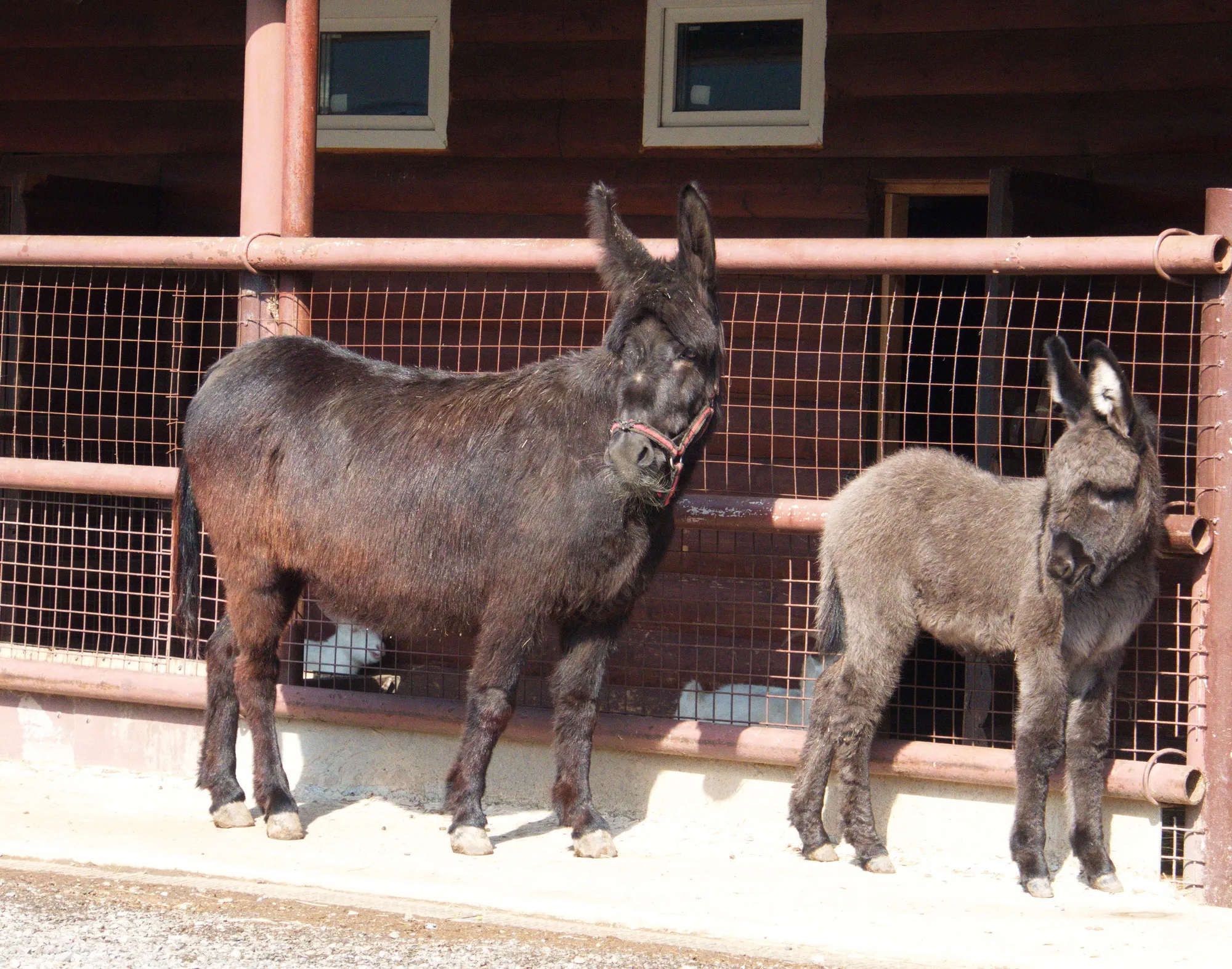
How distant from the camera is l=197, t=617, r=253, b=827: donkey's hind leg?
4953 millimetres

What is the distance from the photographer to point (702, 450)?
4.55 meters

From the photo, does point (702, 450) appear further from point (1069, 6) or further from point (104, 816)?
point (1069, 6)

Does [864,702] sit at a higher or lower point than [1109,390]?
lower

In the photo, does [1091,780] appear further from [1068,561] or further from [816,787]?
[816,787]

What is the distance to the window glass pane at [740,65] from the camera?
22.4 feet

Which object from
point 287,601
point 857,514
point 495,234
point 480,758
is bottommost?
point 480,758

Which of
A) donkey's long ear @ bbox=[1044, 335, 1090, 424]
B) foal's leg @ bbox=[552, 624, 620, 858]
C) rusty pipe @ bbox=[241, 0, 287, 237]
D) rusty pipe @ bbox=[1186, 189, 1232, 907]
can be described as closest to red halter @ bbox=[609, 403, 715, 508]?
foal's leg @ bbox=[552, 624, 620, 858]

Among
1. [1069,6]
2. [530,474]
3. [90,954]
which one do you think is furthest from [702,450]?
[1069,6]

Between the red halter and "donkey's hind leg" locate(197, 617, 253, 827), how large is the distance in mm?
1750

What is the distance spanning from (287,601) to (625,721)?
1303 millimetres

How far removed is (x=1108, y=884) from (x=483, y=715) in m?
2.04

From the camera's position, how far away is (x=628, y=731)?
201 inches

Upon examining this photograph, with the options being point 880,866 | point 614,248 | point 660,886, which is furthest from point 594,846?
point 614,248

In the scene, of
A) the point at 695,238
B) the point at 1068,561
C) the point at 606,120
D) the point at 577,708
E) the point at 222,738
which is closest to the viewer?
the point at 1068,561
